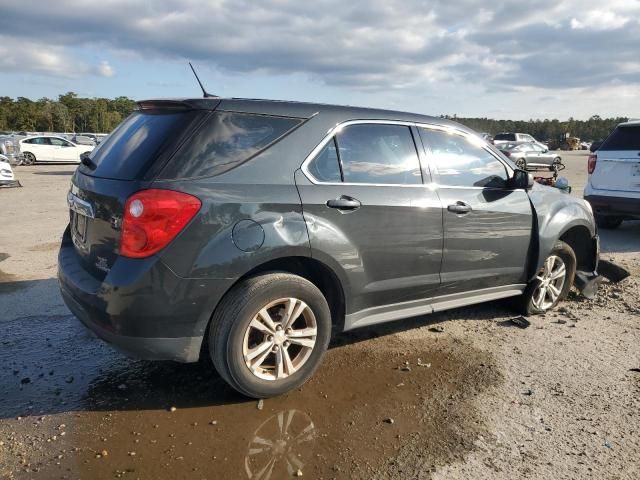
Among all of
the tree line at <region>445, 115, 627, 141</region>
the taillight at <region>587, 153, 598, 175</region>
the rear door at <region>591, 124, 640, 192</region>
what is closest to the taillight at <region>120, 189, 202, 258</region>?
the rear door at <region>591, 124, 640, 192</region>

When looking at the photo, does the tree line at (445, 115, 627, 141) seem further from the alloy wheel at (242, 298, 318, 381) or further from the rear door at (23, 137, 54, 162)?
the alloy wheel at (242, 298, 318, 381)

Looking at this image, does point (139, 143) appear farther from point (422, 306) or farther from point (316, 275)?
point (422, 306)

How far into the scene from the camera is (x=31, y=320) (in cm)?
470

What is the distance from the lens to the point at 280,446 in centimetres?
292

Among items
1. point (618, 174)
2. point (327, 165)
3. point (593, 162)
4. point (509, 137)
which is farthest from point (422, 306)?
point (509, 137)

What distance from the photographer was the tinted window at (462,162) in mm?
4152

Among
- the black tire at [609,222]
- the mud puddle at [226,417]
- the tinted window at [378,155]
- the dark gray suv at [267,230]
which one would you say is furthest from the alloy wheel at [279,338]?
the black tire at [609,222]

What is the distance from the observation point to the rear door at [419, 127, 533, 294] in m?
4.13

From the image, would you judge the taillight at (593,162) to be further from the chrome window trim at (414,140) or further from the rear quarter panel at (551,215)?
the chrome window trim at (414,140)

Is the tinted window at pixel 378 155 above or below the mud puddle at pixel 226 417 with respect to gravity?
above

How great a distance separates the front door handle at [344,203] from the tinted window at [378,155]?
0.16 meters

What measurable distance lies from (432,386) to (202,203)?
78.7 inches

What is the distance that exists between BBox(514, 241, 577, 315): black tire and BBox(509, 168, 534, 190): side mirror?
2.53 ft

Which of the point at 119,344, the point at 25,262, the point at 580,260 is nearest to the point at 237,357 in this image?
the point at 119,344
